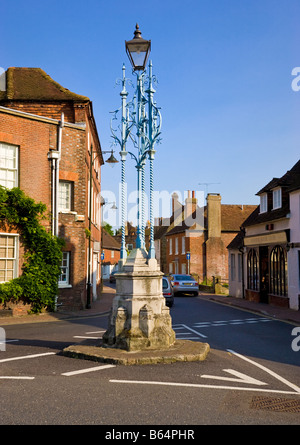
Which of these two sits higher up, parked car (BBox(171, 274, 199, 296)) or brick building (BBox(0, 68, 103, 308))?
brick building (BBox(0, 68, 103, 308))

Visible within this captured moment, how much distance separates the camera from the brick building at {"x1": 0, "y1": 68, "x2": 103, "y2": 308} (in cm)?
1764

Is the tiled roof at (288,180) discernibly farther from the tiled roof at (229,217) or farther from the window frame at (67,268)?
the tiled roof at (229,217)

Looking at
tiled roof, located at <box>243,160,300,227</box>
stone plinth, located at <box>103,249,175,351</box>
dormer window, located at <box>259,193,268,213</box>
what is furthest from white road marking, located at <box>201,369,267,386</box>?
dormer window, located at <box>259,193,268,213</box>

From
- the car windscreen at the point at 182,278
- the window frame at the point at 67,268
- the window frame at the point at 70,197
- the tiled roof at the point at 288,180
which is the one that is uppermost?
the tiled roof at the point at 288,180

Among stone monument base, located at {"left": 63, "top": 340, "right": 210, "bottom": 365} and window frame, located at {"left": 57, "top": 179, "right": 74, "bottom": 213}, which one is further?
window frame, located at {"left": 57, "top": 179, "right": 74, "bottom": 213}

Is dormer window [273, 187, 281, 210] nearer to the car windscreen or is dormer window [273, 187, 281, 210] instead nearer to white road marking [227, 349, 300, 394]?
the car windscreen

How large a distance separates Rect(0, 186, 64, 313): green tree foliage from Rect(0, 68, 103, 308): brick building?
1.35ft

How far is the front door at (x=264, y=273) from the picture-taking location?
2534 centimetres

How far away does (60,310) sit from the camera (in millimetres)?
18969

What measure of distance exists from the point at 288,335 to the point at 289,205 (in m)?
10.7

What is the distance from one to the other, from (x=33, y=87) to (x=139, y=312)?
1613 cm

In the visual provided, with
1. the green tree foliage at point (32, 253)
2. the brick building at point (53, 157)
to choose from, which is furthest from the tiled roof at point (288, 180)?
the green tree foliage at point (32, 253)
